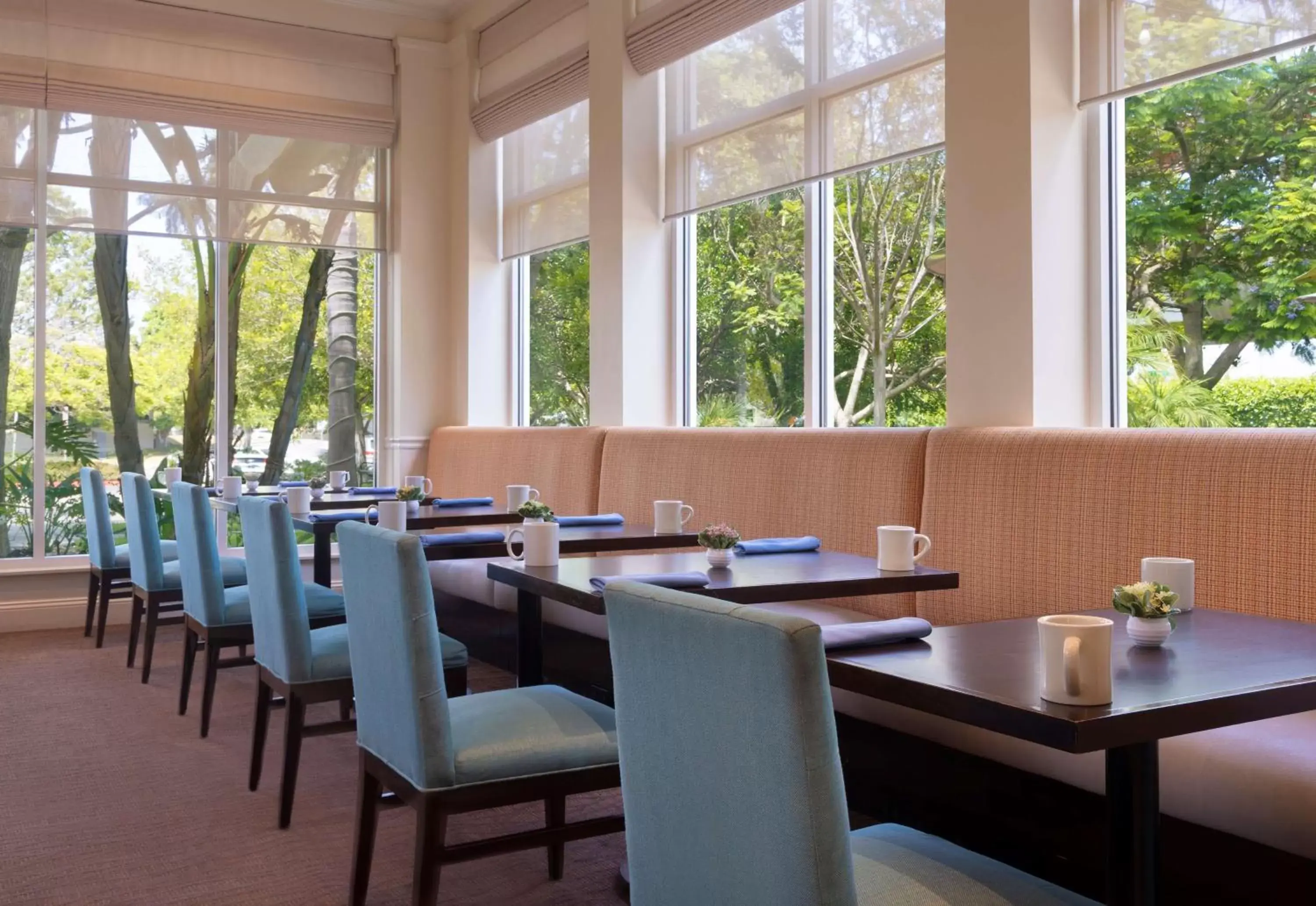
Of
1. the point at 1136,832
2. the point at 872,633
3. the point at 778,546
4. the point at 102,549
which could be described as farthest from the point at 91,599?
the point at 1136,832

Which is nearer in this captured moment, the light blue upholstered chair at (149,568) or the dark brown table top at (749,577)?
the dark brown table top at (749,577)

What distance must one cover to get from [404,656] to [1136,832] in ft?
4.12

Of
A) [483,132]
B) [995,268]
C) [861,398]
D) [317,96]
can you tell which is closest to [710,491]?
[861,398]

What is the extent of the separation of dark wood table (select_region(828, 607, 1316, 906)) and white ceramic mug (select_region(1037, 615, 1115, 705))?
2cm

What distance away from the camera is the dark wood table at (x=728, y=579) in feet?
8.16

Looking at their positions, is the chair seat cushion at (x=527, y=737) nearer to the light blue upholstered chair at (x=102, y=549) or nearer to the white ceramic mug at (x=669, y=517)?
the white ceramic mug at (x=669, y=517)

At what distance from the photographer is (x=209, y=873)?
2816mm

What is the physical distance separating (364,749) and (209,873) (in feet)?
2.33

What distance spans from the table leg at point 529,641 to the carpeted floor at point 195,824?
15.9 inches

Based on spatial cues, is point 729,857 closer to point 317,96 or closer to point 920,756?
point 920,756

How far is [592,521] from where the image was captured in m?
3.87

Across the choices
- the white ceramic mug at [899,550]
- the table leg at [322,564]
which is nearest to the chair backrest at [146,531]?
the table leg at [322,564]

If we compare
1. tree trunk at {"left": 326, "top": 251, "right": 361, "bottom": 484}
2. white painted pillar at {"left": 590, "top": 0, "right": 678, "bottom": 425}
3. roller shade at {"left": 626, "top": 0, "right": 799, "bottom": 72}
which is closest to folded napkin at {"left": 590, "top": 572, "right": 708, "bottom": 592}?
roller shade at {"left": 626, "top": 0, "right": 799, "bottom": 72}

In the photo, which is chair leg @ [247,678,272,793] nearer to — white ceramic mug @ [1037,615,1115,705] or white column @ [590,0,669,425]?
white ceramic mug @ [1037,615,1115,705]
